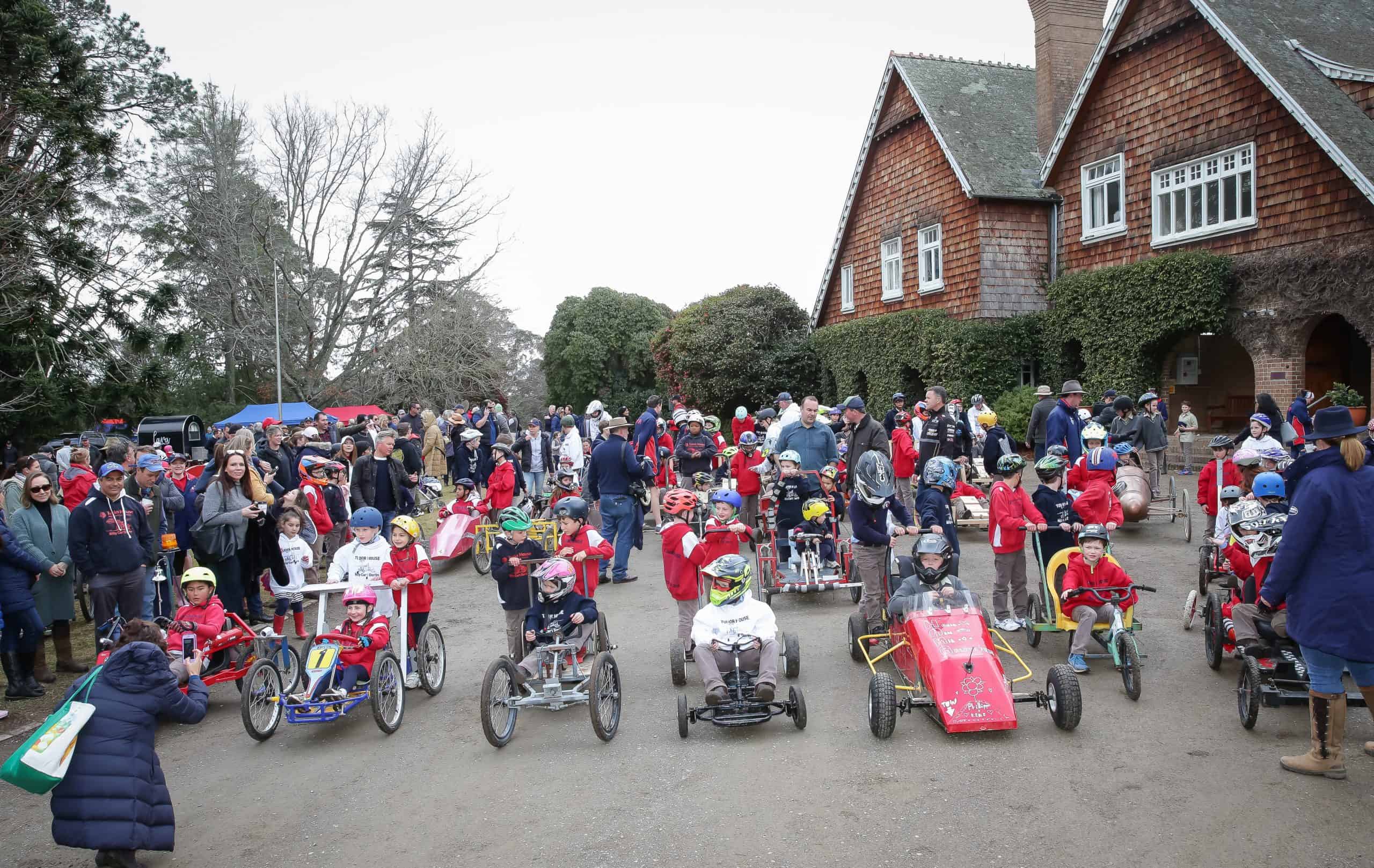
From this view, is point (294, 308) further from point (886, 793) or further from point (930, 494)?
point (886, 793)

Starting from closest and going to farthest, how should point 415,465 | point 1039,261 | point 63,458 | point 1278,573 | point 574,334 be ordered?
point 1278,573 → point 415,465 → point 63,458 → point 1039,261 → point 574,334

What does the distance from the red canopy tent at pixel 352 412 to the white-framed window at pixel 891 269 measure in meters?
16.2

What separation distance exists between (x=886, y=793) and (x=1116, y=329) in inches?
696

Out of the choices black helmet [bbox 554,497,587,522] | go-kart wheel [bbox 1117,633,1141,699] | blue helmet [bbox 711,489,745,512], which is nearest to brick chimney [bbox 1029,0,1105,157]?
blue helmet [bbox 711,489,745,512]

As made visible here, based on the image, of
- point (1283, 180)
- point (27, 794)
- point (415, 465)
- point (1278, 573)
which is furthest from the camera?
point (1283, 180)

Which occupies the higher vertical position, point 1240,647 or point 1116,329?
point 1116,329

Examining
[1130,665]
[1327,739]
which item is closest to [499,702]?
[1130,665]

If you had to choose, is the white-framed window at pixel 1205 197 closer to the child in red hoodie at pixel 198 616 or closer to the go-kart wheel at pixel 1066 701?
the go-kart wheel at pixel 1066 701

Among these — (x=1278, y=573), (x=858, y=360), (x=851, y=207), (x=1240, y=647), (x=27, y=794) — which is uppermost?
(x=851, y=207)

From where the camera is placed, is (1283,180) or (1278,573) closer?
(1278,573)

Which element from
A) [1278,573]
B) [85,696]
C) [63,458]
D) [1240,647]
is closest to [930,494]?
[1240,647]

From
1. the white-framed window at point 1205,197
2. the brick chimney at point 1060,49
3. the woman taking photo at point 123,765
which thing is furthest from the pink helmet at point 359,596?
the brick chimney at point 1060,49

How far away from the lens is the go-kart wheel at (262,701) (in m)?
6.82

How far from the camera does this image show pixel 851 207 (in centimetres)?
2923
